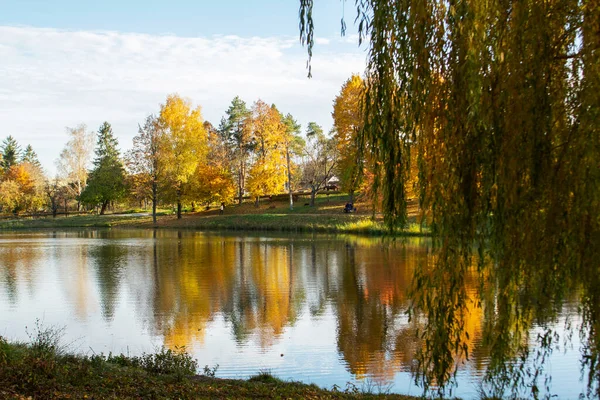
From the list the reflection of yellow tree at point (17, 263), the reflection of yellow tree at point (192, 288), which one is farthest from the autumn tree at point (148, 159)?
the reflection of yellow tree at point (192, 288)

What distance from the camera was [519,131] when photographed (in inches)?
204

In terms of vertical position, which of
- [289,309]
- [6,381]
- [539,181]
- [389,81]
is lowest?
[289,309]

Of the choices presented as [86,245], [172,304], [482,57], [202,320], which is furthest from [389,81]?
[86,245]

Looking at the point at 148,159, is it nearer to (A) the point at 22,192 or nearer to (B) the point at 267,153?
(B) the point at 267,153

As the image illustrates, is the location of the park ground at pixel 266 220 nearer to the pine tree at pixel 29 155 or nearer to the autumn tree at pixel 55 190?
the autumn tree at pixel 55 190

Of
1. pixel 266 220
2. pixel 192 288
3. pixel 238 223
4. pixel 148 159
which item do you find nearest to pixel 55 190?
pixel 148 159

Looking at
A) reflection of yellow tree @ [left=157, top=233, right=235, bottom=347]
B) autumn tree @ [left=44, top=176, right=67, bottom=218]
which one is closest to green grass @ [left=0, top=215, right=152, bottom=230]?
autumn tree @ [left=44, top=176, right=67, bottom=218]

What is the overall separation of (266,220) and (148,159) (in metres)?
12.9

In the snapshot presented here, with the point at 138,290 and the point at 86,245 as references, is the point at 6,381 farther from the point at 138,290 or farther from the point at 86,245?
the point at 86,245

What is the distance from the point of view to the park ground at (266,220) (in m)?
39.2

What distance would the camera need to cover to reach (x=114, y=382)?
6785 millimetres

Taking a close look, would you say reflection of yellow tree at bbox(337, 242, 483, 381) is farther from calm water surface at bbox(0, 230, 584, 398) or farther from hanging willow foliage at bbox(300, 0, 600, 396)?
hanging willow foliage at bbox(300, 0, 600, 396)

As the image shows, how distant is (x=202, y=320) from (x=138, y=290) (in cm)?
531

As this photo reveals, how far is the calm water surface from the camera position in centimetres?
988
